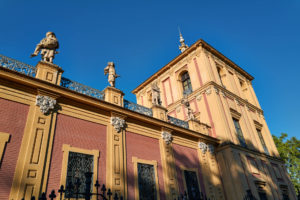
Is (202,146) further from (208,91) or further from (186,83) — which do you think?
(186,83)

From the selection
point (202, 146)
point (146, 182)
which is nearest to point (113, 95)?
point (146, 182)

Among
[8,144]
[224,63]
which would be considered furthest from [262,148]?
[8,144]

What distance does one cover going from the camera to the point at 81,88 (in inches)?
401

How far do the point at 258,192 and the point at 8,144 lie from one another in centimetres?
1383

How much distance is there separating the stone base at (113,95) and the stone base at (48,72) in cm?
236

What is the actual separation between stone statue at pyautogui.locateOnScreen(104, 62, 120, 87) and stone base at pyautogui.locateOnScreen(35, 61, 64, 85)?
2660mm

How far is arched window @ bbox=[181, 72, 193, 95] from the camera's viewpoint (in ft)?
61.4

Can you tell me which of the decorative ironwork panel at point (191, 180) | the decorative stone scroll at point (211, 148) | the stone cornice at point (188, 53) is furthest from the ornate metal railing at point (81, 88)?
the stone cornice at point (188, 53)

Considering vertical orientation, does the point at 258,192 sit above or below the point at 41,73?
below

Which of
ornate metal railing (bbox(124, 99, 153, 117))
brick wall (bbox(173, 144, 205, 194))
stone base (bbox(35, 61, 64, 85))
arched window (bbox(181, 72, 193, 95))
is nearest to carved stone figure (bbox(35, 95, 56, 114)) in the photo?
stone base (bbox(35, 61, 64, 85))

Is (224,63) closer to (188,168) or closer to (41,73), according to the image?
(188,168)

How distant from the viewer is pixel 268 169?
16188 millimetres

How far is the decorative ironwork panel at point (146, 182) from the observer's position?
977cm

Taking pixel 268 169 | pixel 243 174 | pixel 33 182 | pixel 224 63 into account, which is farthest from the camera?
pixel 224 63
